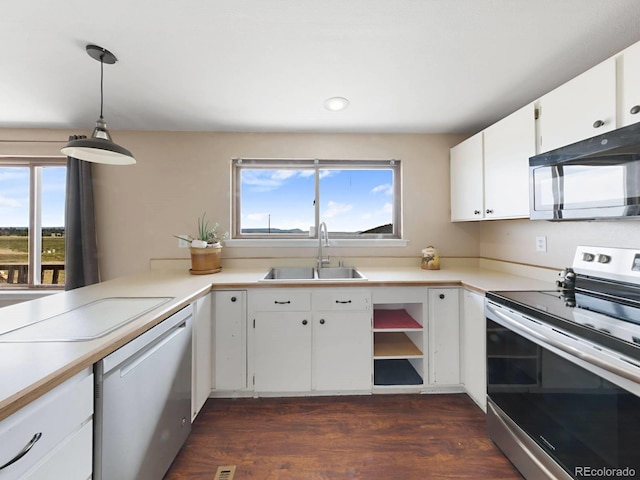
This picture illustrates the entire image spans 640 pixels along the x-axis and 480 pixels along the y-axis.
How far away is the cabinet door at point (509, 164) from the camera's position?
63.3 inches

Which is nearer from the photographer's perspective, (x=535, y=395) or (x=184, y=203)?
(x=535, y=395)

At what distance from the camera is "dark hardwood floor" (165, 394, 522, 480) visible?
136 cm

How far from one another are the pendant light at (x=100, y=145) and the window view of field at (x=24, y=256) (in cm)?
148

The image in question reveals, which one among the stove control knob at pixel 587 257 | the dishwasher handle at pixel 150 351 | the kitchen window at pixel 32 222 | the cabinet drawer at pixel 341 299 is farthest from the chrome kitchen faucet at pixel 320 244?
the kitchen window at pixel 32 222

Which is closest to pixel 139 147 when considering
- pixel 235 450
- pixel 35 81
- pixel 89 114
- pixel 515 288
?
pixel 89 114

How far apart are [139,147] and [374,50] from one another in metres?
2.21

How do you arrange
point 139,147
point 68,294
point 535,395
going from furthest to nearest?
point 139,147, point 68,294, point 535,395

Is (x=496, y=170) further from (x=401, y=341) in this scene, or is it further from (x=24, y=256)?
(x=24, y=256)

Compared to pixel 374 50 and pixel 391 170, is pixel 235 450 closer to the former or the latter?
pixel 374 50

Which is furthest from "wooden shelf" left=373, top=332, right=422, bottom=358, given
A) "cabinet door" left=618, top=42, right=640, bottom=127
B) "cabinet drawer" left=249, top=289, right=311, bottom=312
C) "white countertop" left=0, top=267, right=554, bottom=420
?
"cabinet door" left=618, top=42, right=640, bottom=127

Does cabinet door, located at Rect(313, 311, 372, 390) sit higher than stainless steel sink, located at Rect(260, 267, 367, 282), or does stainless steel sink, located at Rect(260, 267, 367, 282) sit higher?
stainless steel sink, located at Rect(260, 267, 367, 282)

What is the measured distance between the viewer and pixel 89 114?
2162 mm

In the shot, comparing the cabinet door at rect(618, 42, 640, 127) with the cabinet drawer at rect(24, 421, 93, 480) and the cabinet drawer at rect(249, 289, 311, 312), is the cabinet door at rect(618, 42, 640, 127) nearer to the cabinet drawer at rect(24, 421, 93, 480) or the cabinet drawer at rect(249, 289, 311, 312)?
the cabinet drawer at rect(249, 289, 311, 312)

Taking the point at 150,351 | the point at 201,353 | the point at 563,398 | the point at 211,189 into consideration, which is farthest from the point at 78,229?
the point at 563,398
